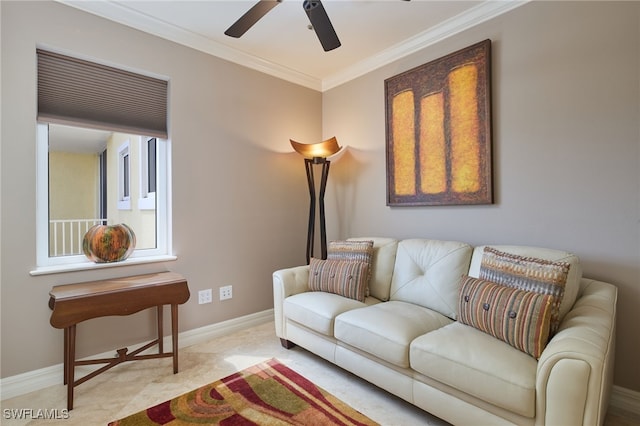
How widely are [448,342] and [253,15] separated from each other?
6.83ft

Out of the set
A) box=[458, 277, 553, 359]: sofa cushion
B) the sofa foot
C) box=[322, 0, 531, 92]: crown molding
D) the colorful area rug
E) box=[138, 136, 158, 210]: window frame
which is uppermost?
box=[322, 0, 531, 92]: crown molding

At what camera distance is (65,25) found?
85.7 inches

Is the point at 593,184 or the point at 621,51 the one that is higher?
the point at 621,51

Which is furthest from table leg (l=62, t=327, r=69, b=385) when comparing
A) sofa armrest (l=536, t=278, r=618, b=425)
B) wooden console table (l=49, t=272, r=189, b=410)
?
sofa armrest (l=536, t=278, r=618, b=425)

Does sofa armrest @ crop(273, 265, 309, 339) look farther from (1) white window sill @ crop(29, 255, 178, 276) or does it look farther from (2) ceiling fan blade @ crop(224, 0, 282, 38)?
(2) ceiling fan blade @ crop(224, 0, 282, 38)

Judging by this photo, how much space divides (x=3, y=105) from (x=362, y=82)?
283 cm

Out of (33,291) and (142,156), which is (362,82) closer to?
(142,156)

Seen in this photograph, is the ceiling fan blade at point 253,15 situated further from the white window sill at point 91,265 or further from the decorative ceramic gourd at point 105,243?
the white window sill at point 91,265

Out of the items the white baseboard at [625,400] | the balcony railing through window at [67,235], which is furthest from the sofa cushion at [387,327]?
the balcony railing through window at [67,235]

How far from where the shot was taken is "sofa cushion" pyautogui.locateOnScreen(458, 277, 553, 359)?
4.83 feet

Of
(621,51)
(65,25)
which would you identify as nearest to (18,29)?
(65,25)

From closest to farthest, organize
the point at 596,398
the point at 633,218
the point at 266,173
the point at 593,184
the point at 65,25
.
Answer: the point at 596,398 → the point at 633,218 → the point at 593,184 → the point at 65,25 → the point at 266,173

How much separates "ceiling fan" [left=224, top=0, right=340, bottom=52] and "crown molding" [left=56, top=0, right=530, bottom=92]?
973 millimetres

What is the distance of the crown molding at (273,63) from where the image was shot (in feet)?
7.51
